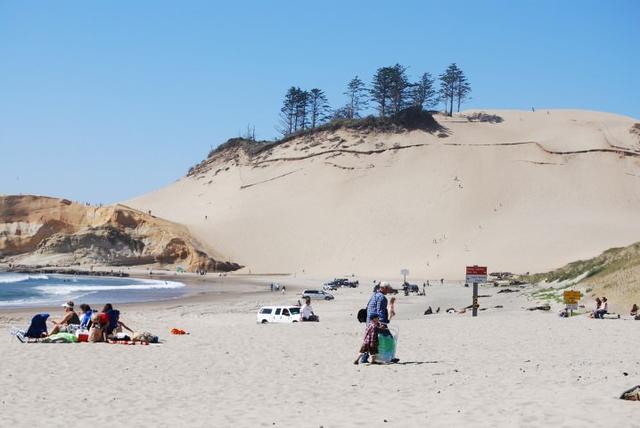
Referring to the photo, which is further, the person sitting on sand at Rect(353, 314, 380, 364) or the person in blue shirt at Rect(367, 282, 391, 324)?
the person in blue shirt at Rect(367, 282, 391, 324)

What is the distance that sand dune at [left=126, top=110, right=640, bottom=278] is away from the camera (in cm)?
7750

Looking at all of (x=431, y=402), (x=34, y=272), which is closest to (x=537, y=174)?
(x=34, y=272)

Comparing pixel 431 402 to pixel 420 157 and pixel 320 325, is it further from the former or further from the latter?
pixel 420 157

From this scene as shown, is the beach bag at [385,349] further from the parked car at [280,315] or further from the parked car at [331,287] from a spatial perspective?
the parked car at [331,287]

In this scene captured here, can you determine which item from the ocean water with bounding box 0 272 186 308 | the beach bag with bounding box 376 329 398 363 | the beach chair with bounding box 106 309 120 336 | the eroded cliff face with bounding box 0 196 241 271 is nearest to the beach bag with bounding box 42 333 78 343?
the beach chair with bounding box 106 309 120 336

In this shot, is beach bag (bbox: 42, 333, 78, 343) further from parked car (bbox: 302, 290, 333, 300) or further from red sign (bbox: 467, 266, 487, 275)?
parked car (bbox: 302, 290, 333, 300)

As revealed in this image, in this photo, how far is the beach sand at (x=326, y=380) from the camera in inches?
364

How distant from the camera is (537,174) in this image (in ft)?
314

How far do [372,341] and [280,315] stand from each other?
43.6ft

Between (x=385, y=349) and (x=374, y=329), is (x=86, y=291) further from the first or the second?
(x=385, y=349)

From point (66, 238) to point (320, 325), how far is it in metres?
68.3

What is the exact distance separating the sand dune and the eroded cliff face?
5.15m

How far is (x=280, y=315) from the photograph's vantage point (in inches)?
1073

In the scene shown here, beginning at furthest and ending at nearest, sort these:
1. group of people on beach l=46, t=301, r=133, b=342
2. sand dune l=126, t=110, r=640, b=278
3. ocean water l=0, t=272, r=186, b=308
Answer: sand dune l=126, t=110, r=640, b=278, ocean water l=0, t=272, r=186, b=308, group of people on beach l=46, t=301, r=133, b=342
